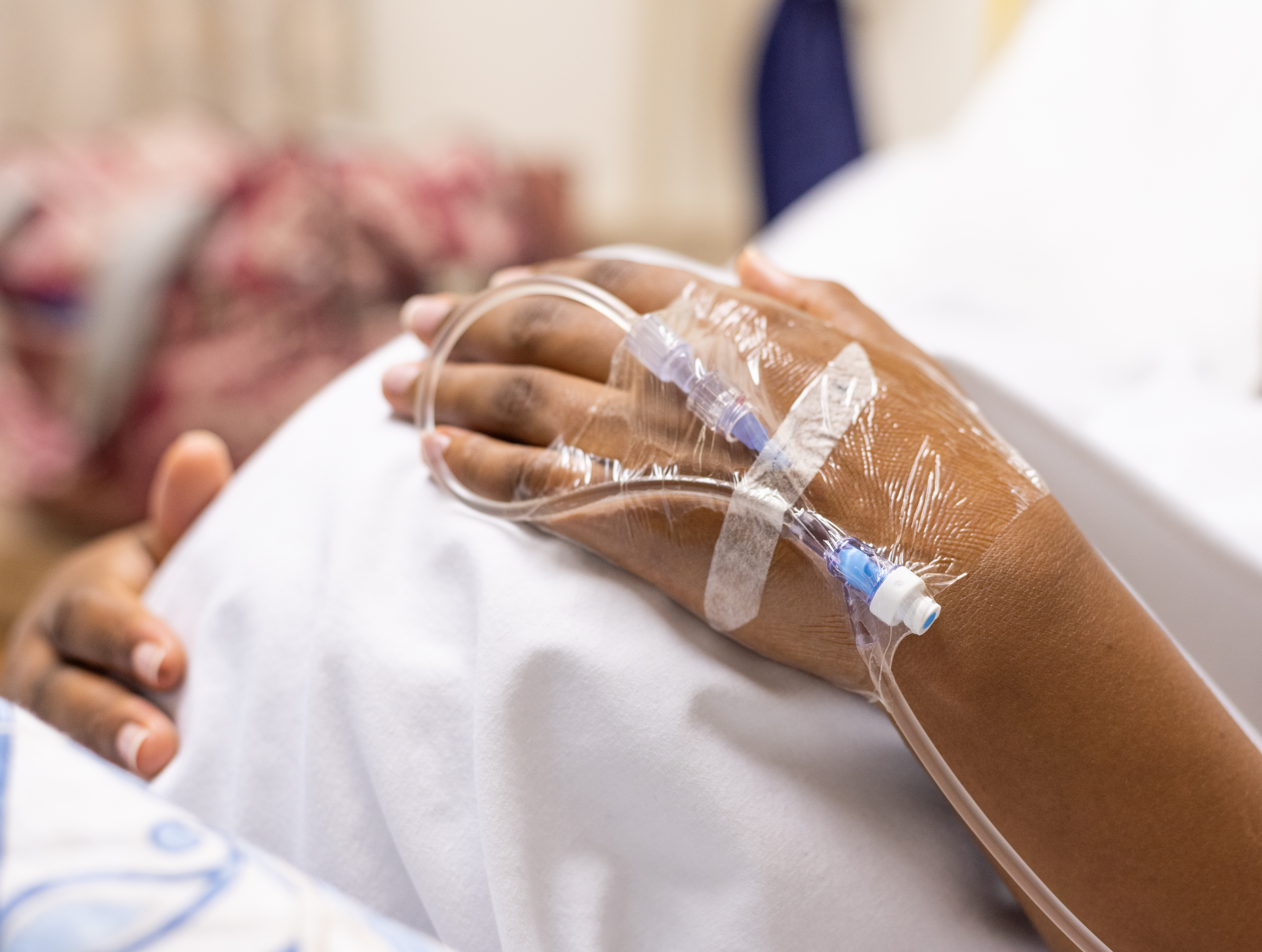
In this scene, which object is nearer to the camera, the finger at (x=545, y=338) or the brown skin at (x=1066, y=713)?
the brown skin at (x=1066, y=713)

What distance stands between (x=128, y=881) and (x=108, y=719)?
36 cm

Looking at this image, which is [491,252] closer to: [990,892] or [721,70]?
[721,70]

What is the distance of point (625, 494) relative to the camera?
1.58 feet

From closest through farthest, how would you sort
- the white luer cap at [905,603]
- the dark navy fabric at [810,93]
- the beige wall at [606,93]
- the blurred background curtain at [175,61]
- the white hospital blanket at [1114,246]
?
the white luer cap at [905,603] → the white hospital blanket at [1114,246] → the dark navy fabric at [810,93] → the blurred background curtain at [175,61] → the beige wall at [606,93]

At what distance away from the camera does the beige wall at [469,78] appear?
260 centimetres

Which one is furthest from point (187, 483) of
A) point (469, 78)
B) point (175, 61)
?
point (469, 78)

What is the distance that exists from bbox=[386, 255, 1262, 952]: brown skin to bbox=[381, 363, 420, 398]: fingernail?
0.22 metres

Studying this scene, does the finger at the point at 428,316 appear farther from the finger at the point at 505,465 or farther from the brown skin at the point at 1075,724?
the brown skin at the point at 1075,724

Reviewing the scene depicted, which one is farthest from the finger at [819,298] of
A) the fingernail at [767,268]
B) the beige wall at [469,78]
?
the beige wall at [469,78]

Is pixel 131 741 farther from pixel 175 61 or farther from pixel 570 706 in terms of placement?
pixel 175 61

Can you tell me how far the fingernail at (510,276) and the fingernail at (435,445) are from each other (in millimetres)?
98

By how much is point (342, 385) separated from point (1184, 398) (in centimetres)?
64

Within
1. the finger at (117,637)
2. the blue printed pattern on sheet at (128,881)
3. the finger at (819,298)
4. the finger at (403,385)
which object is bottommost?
the finger at (117,637)

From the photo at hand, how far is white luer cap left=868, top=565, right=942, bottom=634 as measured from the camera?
40 centimetres
